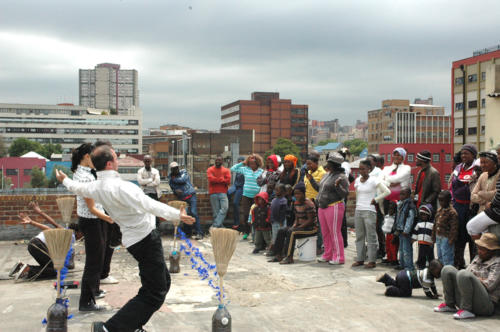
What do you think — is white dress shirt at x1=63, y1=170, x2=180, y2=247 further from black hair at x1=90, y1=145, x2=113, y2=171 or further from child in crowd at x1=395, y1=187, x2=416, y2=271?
child in crowd at x1=395, y1=187, x2=416, y2=271

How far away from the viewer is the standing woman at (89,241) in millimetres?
6004

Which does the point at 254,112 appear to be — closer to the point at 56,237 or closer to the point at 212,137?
the point at 212,137

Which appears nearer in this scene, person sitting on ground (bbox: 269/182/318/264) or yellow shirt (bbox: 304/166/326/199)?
person sitting on ground (bbox: 269/182/318/264)

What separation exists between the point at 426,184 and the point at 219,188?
555 centimetres

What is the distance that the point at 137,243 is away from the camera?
4.77m

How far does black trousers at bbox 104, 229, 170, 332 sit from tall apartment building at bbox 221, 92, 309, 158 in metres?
141

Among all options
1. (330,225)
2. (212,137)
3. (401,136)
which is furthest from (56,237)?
(401,136)

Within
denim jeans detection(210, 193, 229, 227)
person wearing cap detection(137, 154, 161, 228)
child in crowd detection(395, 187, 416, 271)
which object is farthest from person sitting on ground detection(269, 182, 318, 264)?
person wearing cap detection(137, 154, 161, 228)

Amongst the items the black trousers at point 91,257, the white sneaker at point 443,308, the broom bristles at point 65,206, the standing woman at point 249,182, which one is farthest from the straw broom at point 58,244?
the standing woman at point 249,182

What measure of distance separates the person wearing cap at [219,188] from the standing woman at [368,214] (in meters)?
4.28

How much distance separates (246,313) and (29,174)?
102013 mm

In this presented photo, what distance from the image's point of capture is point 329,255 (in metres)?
9.17

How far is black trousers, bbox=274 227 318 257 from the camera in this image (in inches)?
359

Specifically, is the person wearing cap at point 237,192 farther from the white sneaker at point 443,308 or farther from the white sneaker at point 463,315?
the white sneaker at point 463,315
